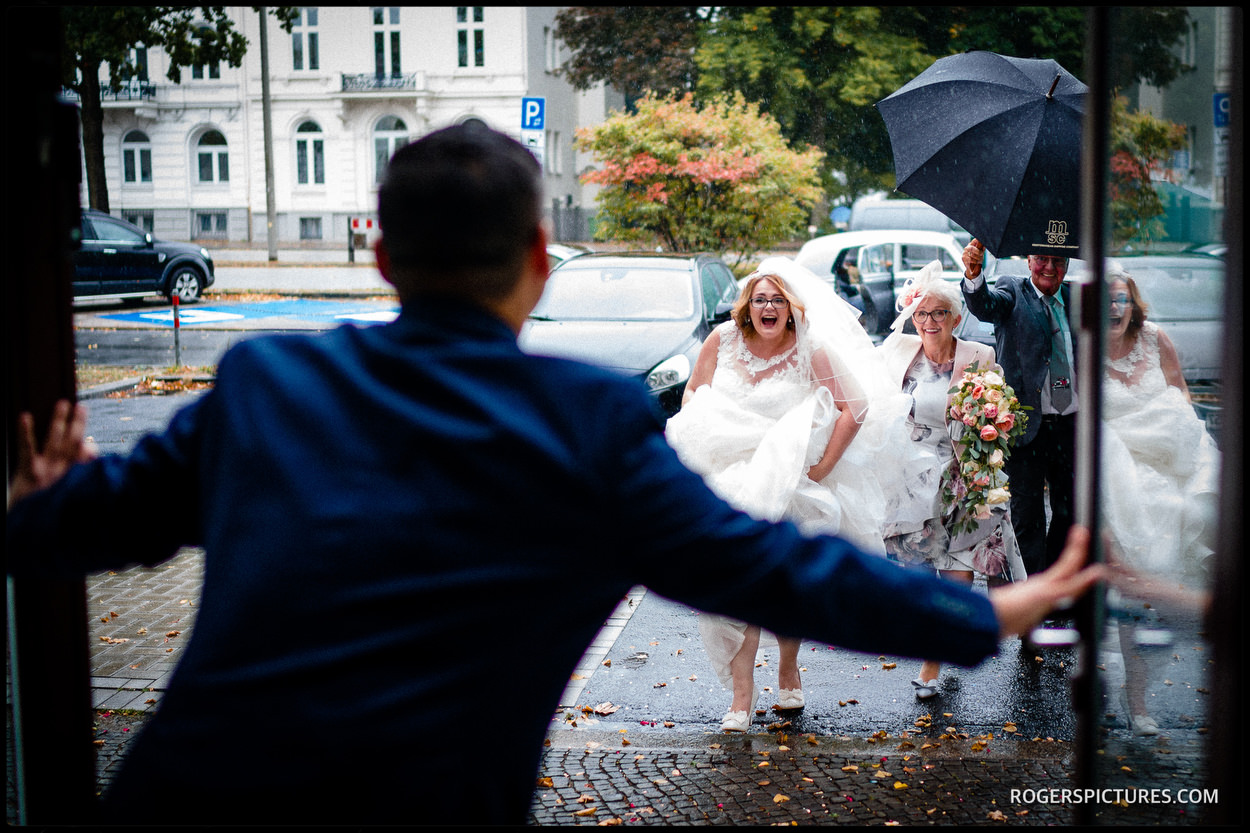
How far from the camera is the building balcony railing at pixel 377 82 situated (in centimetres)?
4562

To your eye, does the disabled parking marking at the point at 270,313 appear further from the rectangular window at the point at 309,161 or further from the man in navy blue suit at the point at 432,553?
the rectangular window at the point at 309,161

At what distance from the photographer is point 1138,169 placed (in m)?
2.38

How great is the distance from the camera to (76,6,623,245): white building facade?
4538cm

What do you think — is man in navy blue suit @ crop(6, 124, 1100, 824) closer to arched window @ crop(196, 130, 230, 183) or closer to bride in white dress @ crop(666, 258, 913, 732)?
bride in white dress @ crop(666, 258, 913, 732)

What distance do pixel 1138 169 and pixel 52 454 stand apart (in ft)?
6.90

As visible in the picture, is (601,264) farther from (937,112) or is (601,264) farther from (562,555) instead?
(562,555)

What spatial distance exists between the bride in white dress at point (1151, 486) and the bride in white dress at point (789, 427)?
129cm

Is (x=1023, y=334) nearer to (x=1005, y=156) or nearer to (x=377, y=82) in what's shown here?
(x=1005, y=156)

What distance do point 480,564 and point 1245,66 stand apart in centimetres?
156

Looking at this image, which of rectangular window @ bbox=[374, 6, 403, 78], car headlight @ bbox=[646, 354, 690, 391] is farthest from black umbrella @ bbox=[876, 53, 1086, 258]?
rectangular window @ bbox=[374, 6, 403, 78]

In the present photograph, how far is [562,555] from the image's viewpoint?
1.55m

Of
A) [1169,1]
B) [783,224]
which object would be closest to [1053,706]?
[1169,1]

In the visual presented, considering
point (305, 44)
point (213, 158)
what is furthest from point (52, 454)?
point (213, 158)

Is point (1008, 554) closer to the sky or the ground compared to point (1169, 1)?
closer to the ground
